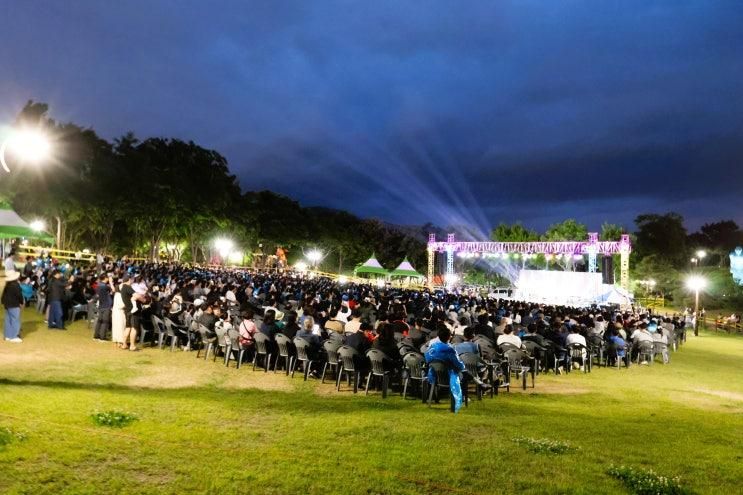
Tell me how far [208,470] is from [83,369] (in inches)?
245

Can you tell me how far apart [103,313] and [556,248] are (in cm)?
3729

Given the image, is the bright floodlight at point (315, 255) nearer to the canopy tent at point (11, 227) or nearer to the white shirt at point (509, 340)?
the canopy tent at point (11, 227)

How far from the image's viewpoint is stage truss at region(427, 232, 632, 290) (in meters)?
40.9

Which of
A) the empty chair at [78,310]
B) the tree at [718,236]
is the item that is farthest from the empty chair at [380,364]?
the tree at [718,236]

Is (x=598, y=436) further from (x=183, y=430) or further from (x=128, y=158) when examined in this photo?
(x=128, y=158)

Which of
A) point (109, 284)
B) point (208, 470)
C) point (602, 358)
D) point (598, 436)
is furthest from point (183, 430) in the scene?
point (602, 358)

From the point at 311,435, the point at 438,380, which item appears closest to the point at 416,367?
the point at 438,380

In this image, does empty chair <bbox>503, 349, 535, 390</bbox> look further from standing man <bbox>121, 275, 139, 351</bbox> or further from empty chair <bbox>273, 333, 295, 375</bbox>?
standing man <bbox>121, 275, 139, 351</bbox>

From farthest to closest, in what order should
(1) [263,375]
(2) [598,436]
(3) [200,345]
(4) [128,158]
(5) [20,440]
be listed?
1. (4) [128,158]
2. (3) [200,345]
3. (1) [263,375]
4. (2) [598,436]
5. (5) [20,440]

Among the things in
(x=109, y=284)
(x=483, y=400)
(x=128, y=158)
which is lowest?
(x=483, y=400)

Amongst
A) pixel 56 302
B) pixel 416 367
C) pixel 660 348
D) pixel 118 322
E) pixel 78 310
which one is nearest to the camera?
pixel 416 367

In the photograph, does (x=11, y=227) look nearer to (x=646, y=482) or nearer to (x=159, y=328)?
(x=159, y=328)

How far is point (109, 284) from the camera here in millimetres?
14711

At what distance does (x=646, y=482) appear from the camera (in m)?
5.61
